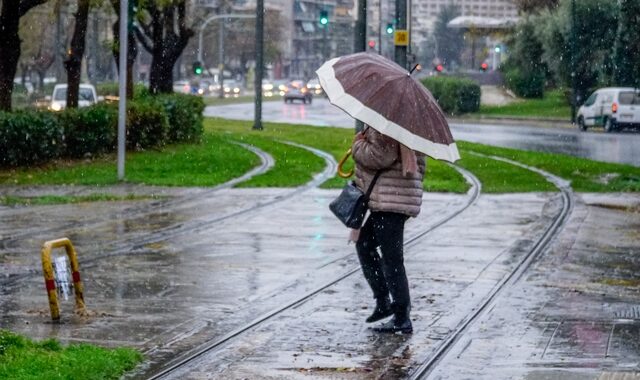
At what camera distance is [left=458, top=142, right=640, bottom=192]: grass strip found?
24452mm

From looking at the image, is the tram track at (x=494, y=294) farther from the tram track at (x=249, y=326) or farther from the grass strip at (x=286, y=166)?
the grass strip at (x=286, y=166)

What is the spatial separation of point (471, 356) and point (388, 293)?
1238 millimetres

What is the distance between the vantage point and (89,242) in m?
15.5

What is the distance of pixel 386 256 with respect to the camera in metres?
9.95

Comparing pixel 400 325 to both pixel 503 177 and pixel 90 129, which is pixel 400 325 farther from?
pixel 90 129

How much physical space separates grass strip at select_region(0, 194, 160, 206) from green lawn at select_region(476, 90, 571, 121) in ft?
145

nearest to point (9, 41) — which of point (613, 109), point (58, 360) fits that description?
point (58, 360)

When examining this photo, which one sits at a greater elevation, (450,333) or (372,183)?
(372,183)

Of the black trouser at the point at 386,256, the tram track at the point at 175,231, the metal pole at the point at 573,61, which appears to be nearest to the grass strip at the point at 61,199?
the tram track at the point at 175,231

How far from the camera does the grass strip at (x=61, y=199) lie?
65.7ft

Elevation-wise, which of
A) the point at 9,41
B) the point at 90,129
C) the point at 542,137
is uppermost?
the point at 9,41

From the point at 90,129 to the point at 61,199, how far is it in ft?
22.5

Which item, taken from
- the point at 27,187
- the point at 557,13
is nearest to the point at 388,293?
the point at 27,187

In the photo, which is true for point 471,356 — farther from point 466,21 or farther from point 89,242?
point 466,21
